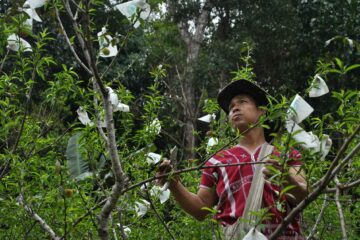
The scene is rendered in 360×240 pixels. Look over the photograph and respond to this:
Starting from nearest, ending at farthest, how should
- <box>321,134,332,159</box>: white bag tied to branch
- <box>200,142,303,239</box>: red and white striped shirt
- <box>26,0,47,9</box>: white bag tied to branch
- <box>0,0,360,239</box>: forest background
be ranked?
1. <box>321,134,332,159</box>: white bag tied to branch
2. <box>0,0,360,239</box>: forest background
3. <box>26,0,47,9</box>: white bag tied to branch
4. <box>200,142,303,239</box>: red and white striped shirt

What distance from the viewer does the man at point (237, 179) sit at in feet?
6.93

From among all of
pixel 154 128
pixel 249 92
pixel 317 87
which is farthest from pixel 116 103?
pixel 317 87

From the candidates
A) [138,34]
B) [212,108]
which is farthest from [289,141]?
[138,34]

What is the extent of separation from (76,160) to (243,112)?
71cm

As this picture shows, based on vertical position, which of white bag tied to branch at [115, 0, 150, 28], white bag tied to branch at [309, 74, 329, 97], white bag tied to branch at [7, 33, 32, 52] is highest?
white bag tied to branch at [115, 0, 150, 28]

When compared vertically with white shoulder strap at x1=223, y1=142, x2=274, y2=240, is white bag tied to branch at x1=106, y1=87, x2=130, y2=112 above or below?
above

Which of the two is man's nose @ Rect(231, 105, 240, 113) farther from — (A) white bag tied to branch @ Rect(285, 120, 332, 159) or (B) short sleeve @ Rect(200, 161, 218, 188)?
(A) white bag tied to branch @ Rect(285, 120, 332, 159)

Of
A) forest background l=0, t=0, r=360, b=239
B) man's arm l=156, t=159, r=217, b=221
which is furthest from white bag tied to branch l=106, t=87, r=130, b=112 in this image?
man's arm l=156, t=159, r=217, b=221

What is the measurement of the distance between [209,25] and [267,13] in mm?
1296

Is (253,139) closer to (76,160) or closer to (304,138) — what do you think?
(76,160)

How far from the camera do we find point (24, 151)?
2676mm

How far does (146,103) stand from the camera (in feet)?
9.43

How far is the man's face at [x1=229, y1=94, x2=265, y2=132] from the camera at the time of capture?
2357mm

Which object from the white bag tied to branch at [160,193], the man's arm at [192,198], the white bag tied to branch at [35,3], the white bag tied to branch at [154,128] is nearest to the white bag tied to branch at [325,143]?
the man's arm at [192,198]
